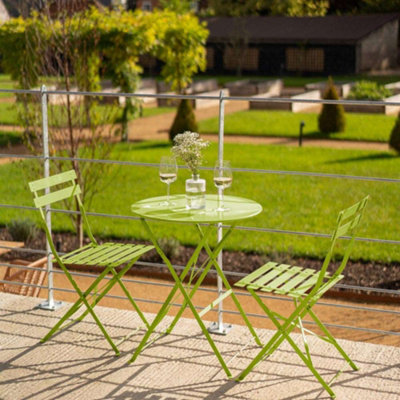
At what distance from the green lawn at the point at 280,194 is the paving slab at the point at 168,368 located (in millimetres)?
5116

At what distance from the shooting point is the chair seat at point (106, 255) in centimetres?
458

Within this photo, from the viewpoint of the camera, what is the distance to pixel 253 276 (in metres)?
4.34

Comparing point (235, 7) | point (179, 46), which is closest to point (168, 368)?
point (179, 46)

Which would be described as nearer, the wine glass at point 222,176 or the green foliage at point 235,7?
the wine glass at point 222,176

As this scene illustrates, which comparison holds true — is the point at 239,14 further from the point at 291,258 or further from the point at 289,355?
the point at 289,355

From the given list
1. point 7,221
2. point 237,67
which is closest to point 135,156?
point 7,221

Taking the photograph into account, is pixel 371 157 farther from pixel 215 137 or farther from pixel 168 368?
pixel 168 368

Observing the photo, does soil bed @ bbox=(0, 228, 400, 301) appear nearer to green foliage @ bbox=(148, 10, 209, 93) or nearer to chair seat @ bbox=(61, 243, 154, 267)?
chair seat @ bbox=(61, 243, 154, 267)

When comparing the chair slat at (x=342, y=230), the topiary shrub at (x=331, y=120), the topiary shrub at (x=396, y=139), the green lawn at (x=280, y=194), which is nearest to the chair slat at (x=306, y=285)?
the chair slat at (x=342, y=230)

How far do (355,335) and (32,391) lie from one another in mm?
4209

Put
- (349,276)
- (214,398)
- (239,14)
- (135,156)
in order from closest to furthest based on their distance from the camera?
(214,398) → (349,276) → (135,156) → (239,14)

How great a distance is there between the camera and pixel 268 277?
4.38 meters

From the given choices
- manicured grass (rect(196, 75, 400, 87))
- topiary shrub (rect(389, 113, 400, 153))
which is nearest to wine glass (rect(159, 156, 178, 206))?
topiary shrub (rect(389, 113, 400, 153))

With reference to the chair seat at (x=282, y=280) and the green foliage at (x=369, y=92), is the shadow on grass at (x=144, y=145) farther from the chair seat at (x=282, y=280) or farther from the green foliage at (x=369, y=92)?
the chair seat at (x=282, y=280)
